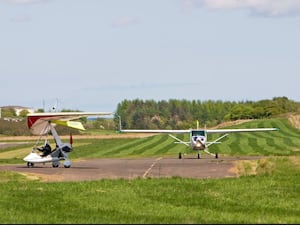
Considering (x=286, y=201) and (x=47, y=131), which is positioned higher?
(x=47, y=131)

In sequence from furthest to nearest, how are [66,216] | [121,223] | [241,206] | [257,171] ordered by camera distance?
[257,171] < [241,206] < [66,216] < [121,223]

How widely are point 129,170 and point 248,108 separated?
127043mm

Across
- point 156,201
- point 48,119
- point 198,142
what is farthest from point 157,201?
point 198,142

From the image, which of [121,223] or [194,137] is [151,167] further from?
[121,223]

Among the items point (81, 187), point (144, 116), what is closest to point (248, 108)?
point (144, 116)

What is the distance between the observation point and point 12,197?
2036 cm

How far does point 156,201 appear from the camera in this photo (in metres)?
19.2

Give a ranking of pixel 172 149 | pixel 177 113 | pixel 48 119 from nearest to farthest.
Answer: pixel 48 119 → pixel 172 149 → pixel 177 113

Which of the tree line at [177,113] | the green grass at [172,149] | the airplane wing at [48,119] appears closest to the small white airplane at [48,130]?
the airplane wing at [48,119]

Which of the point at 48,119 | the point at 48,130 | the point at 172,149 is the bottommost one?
the point at 172,149

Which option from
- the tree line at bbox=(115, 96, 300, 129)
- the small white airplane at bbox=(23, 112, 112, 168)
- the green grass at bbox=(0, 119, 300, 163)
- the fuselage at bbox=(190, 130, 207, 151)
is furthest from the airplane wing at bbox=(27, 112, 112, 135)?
the tree line at bbox=(115, 96, 300, 129)

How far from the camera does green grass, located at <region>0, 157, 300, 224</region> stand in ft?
52.1

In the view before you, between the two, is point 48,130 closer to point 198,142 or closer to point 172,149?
point 198,142

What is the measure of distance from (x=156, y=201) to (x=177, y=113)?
573ft
